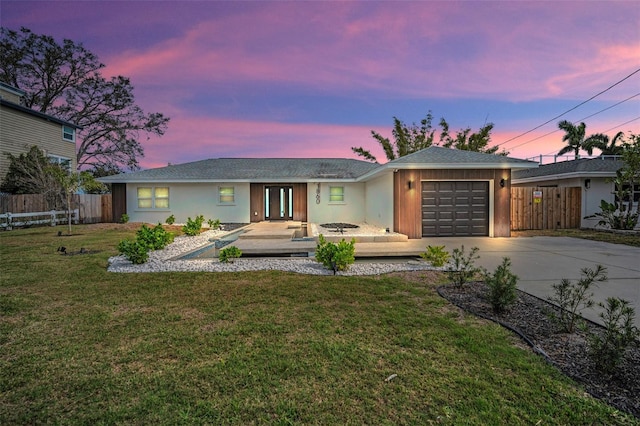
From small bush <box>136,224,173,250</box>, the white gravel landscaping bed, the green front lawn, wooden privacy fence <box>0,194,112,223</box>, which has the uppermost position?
wooden privacy fence <box>0,194,112,223</box>

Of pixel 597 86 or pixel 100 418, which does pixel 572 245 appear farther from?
pixel 597 86

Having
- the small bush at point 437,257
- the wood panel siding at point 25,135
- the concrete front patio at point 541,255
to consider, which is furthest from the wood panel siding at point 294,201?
the wood panel siding at point 25,135

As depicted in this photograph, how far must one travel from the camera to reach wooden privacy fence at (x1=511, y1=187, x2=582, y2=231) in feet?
45.5

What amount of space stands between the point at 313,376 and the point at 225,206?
15115 millimetres

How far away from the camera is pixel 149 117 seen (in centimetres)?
2917

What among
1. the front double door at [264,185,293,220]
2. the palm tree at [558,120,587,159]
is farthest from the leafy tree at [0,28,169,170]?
the palm tree at [558,120,587,159]

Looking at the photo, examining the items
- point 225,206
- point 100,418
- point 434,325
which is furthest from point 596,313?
point 225,206

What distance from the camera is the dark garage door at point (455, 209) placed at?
36.2 feet

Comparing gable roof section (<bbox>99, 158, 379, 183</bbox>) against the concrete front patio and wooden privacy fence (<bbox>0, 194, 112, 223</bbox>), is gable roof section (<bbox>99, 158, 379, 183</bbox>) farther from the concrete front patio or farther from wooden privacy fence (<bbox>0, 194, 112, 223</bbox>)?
the concrete front patio

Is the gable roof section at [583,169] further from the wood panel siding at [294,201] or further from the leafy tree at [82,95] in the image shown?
the leafy tree at [82,95]

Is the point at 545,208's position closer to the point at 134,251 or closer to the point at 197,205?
the point at 134,251

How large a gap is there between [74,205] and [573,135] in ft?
151

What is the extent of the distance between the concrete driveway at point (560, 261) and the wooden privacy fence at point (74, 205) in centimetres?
1694

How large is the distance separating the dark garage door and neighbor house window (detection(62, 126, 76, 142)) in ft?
74.6
